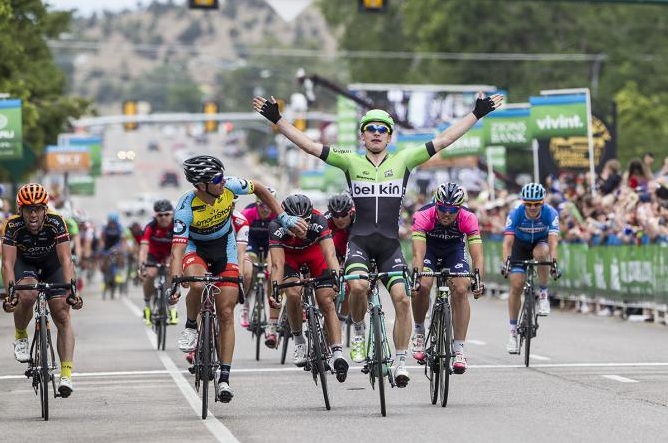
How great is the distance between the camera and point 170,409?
14805 mm

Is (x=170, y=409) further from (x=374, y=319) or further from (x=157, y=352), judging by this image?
(x=157, y=352)

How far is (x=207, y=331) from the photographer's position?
14.1 m

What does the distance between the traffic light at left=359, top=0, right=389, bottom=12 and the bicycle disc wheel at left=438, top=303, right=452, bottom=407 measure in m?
14.1

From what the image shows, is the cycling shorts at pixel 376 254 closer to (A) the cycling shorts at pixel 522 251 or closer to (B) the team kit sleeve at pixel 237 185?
(B) the team kit sleeve at pixel 237 185

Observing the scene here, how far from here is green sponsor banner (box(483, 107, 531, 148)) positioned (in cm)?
4172

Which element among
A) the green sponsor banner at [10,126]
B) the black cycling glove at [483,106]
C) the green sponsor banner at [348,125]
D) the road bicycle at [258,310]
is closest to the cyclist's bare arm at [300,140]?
the black cycling glove at [483,106]

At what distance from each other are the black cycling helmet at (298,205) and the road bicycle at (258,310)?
16.7 ft

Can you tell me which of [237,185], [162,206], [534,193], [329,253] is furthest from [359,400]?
[162,206]

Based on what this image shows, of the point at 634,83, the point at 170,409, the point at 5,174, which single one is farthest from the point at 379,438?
the point at 634,83

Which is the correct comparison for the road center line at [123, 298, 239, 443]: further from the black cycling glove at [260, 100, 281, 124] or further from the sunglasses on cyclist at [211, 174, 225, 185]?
the black cycling glove at [260, 100, 281, 124]

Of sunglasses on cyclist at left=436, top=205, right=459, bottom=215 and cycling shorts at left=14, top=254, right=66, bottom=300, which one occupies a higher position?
sunglasses on cyclist at left=436, top=205, right=459, bottom=215

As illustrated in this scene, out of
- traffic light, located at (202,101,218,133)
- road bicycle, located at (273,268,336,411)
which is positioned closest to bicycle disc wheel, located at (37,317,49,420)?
road bicycle, located at (273,268,336,411)

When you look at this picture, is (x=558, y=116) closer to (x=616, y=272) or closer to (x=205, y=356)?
(x=616, y=272)

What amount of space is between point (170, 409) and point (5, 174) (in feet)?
103
